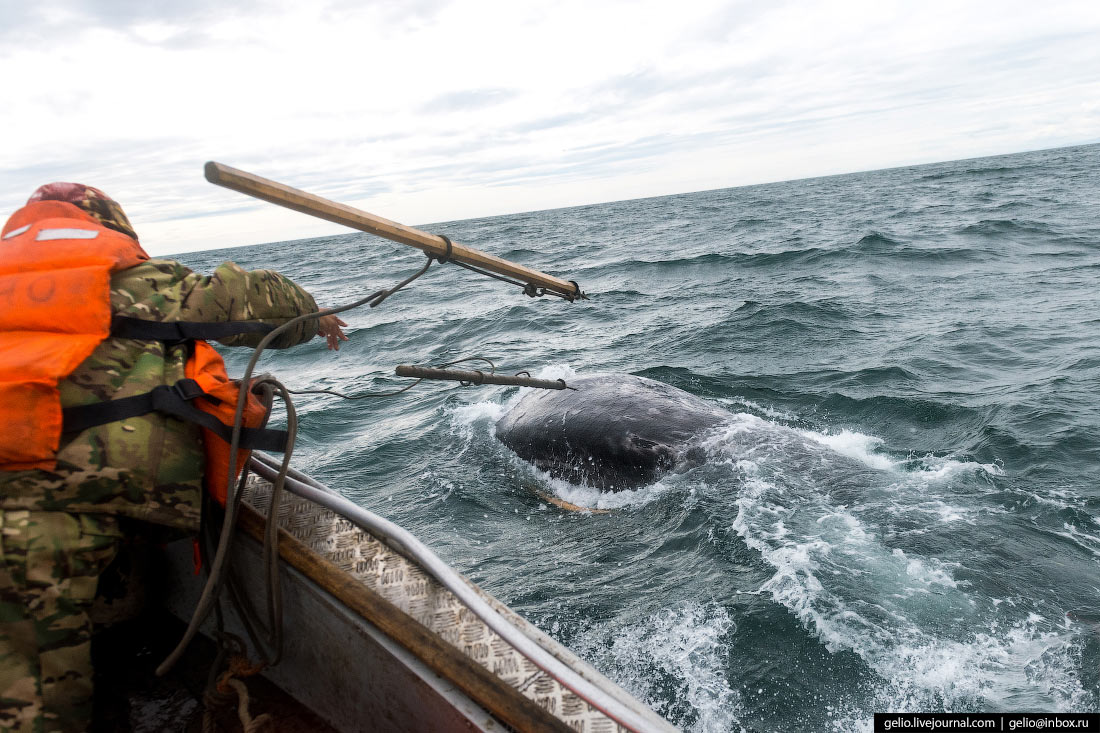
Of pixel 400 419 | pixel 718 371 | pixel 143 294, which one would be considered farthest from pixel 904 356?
pixel 143 294

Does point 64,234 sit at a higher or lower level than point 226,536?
higher

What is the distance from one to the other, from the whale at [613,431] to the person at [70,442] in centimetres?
452

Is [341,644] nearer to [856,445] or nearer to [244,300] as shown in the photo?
[244,300]

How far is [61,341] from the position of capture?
238cm

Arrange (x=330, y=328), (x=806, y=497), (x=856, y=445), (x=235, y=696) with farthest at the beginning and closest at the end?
(x=856, y=445)
(x=806, y=497)
(x=330, y=328)
(x=235, y=696)

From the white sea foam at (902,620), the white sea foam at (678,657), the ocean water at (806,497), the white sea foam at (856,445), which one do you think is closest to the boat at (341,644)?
the white sea foam at (678,657)

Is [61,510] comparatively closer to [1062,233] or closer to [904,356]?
[904,356]

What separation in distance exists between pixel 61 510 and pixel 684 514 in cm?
481

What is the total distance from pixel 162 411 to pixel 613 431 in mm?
4922

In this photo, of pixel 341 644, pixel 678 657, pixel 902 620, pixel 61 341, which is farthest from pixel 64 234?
pixel 902 620

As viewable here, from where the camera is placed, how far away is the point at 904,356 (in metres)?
10.9

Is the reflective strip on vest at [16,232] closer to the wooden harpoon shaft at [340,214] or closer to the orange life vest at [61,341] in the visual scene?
the orange life vest at [61,341]


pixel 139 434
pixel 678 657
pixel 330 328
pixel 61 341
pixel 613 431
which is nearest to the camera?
pixel 61 341

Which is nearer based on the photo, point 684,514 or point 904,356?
point 684,514
